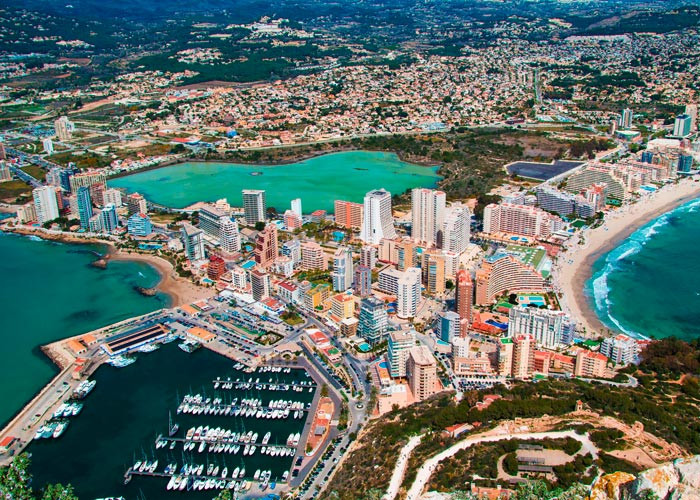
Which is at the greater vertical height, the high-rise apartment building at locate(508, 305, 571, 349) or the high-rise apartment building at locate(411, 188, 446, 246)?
the high-rise apartment building at locate(411, 188, 446, 246)

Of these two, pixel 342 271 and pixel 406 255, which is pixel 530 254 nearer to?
pixel 406 255

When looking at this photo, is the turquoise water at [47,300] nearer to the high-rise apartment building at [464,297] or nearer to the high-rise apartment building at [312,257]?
the high-rise apartment building at [312,257]

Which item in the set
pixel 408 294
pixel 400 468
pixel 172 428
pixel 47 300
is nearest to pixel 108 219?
pixel 47 300

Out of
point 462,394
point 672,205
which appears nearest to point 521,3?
point 672,205

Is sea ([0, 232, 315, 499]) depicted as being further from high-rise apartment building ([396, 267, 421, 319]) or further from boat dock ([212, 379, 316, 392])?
high-rise apartment building ([396, 267, 421, 319])

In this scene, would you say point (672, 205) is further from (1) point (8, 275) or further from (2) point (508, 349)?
(1) point (8, 275)

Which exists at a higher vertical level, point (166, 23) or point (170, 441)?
point (166, 23)

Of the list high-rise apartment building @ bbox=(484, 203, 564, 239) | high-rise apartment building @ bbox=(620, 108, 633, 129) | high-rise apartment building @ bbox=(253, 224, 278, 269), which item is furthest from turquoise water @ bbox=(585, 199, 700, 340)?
high-rise apartment building @ bbox=(620, 108, 633, 129)
